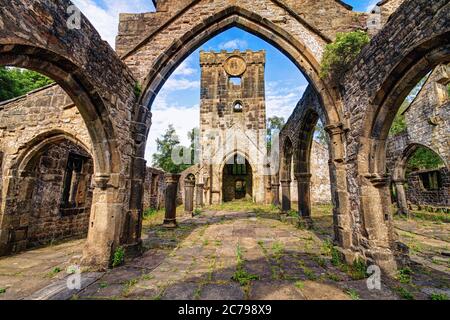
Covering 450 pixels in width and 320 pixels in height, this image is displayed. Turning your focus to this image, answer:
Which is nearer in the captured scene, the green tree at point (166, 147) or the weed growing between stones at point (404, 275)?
the weed growing between stones at point (404, 275)

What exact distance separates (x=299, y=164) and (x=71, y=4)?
23.0ft

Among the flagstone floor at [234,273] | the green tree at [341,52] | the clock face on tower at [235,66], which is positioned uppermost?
the clock face on tower at [235,66]

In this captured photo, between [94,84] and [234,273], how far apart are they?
3765 mm

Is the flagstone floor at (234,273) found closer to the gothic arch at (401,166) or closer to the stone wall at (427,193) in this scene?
the gothic arch at (401,166)

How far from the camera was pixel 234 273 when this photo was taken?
3.23m

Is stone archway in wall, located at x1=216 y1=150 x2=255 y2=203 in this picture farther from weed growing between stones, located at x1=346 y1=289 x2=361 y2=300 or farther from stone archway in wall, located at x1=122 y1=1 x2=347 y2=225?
weed growing between stones, located at x1=346 y1=289 x2=361 y2=300

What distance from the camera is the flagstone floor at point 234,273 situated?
102 inches

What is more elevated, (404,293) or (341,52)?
(341,52)

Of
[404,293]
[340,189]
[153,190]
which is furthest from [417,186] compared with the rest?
[153,190]

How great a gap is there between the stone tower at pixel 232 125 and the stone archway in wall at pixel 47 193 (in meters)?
9.28

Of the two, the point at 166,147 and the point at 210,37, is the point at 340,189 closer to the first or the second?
the point at 210,37

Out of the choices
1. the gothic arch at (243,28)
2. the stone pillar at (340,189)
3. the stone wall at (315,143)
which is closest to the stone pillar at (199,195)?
the stone wall at (315,143)

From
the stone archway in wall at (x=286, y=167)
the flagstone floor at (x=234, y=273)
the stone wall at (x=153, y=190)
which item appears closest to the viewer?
the flagstone floor at (x=234, y=273)

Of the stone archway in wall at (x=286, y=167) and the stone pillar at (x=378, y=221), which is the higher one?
the stone archway in wall at (x=286, y=167)
